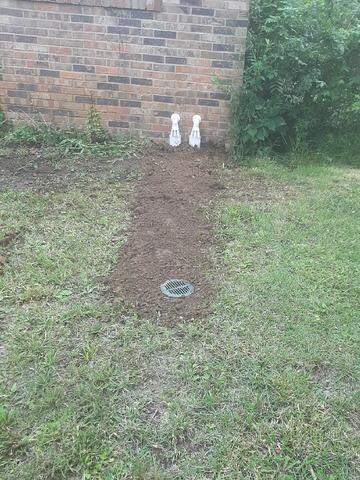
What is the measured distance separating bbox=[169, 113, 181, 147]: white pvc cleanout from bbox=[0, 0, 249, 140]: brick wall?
92 millimetres

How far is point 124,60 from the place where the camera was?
464 cm

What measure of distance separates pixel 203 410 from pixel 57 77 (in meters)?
4.01

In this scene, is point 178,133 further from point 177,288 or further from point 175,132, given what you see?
point 177,288

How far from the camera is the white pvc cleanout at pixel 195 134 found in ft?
15.5

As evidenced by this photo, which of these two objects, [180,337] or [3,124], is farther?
[3,124]

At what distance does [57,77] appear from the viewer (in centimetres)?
478

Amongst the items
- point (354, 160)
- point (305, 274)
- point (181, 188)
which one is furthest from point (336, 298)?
point (354, 160)

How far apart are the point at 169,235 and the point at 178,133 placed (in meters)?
1.92

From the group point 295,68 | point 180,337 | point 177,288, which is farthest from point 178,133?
point 180,337

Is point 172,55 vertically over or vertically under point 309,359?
over

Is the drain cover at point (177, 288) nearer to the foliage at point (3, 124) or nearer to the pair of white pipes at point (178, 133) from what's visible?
the pair of white pipes at point (178, 133)

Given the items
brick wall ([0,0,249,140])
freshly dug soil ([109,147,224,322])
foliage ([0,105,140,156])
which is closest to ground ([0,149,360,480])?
freshly dug soil ([109,147,224,322])

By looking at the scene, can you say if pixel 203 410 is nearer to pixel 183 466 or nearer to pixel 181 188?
pixel 183 466

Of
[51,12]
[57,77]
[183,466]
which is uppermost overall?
[51,12]
